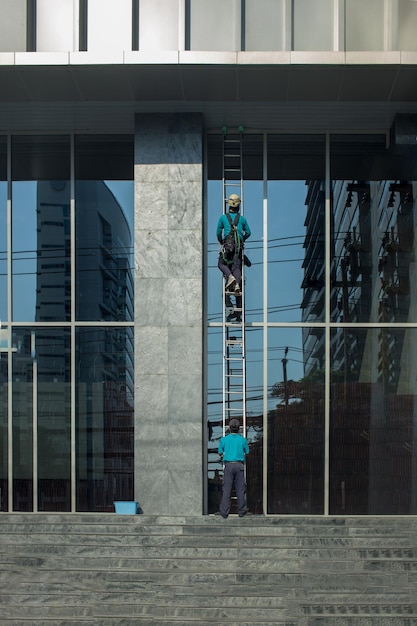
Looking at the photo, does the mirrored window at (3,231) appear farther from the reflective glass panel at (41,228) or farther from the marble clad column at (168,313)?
the marble clad column at (168,313)

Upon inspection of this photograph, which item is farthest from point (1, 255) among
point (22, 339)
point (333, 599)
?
point (333, 599)

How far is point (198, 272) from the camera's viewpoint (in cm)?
1631

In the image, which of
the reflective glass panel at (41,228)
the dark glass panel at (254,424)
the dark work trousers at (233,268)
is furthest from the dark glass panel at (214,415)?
the reflective glass panel at (41,228)

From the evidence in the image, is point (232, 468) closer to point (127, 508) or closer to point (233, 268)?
point (127, 508)

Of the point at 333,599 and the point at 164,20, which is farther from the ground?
the point at 164,20

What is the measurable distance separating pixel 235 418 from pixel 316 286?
3.04m

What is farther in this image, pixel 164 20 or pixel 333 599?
pixel 164 20

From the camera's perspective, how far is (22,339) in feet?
55.9

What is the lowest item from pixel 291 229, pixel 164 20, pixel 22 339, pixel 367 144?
pixel 22 339

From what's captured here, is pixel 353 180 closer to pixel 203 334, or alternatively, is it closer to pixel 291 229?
pixel 291 229

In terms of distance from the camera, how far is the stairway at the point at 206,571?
39.6 feet

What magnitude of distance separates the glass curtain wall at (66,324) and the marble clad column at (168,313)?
28.2 inches

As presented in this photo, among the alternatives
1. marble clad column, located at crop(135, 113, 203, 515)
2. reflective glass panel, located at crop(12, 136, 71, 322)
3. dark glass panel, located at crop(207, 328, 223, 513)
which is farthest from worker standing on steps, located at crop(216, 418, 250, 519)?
reflective glass panel, located at crop(12, 136, 71, 322)

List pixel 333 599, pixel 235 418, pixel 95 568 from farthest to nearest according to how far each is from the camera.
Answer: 1. pixel 235 418
2. pixel 95 568
3. pixel 333 599
